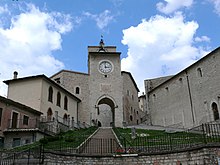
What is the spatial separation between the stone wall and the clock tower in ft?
80.3

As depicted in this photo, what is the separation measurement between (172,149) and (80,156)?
5010 millimetres

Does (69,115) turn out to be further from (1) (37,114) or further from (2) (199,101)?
(2) (199,101)

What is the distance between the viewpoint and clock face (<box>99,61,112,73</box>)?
42031 millimetres

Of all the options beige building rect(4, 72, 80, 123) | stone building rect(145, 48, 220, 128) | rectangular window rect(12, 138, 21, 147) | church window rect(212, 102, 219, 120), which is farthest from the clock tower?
rectangular window rect(12, 138, 21, 147)

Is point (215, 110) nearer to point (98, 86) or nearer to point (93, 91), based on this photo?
point (98, 86)

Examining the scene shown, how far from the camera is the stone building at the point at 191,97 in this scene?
31.1 m

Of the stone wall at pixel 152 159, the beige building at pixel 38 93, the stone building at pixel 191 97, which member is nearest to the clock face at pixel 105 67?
the stone building at pixel 191 97

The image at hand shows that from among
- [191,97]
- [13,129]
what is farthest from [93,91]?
[13,129]

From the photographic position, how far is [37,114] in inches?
1094

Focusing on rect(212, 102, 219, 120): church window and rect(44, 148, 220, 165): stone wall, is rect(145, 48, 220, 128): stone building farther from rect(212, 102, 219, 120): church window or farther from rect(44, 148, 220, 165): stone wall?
rect(44, 148, 220, 165): stone wall

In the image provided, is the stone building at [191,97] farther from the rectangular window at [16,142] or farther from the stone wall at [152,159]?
the rectangular window at [16,142]

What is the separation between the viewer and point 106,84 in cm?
4116

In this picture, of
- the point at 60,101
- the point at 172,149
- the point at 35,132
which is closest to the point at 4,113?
the point at 35,132

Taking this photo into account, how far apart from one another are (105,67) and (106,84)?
9.63ft
